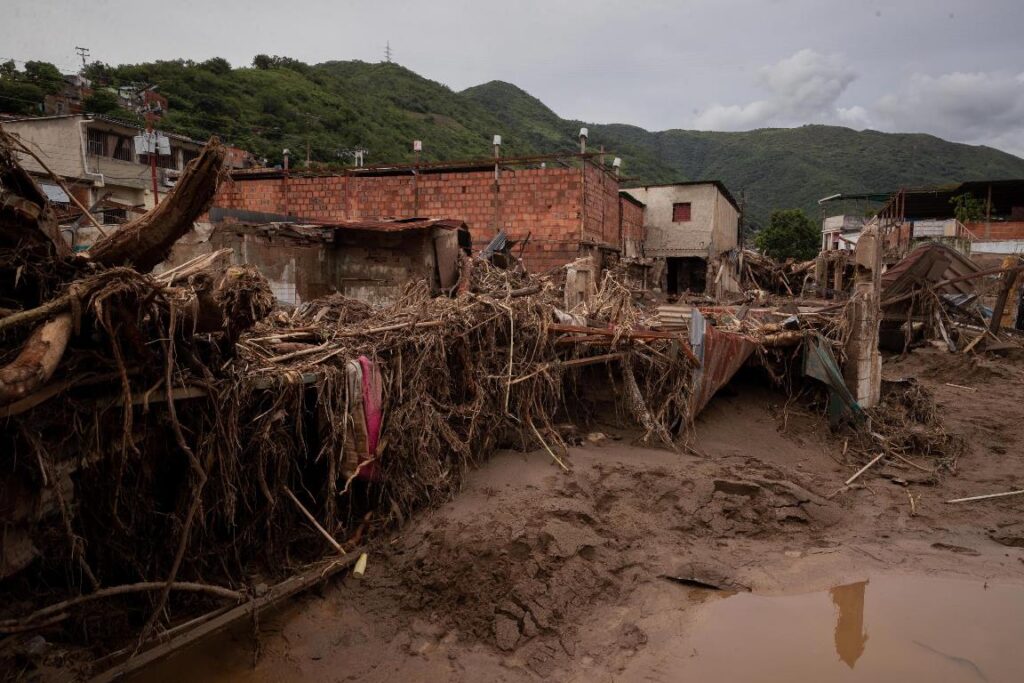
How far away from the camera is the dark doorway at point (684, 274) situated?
30547mm

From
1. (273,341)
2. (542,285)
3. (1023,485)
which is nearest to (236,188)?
(542,285)

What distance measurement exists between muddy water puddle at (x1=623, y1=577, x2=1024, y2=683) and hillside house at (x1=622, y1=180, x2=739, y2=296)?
23186 mm

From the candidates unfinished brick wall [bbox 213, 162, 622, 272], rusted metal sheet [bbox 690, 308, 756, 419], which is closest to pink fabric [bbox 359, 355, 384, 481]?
rusted metal sheet [bbox 690, 308, 756, 419]

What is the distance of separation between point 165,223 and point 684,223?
2866 centimetres

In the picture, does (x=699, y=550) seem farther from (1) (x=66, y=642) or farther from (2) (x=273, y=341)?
(1) (x=66, y=642)

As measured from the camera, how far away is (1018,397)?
36.8 feet

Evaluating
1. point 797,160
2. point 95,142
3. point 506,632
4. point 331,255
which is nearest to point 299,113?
point 95,142

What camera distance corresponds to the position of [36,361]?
2752 millimetres

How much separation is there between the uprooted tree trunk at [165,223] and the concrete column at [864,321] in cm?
886

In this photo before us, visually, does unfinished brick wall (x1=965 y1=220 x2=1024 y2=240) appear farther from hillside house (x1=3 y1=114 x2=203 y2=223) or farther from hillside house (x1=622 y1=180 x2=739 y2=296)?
hillside house (x1=3 y1=114 x2=203 y2=223)

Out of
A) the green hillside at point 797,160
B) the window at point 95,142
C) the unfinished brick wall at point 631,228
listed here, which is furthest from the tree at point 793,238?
the window at point 95,142

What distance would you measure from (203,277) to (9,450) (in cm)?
133

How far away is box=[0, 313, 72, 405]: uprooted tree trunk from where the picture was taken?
2.62m

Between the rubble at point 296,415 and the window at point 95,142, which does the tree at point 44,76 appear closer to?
the window at point 95,142
